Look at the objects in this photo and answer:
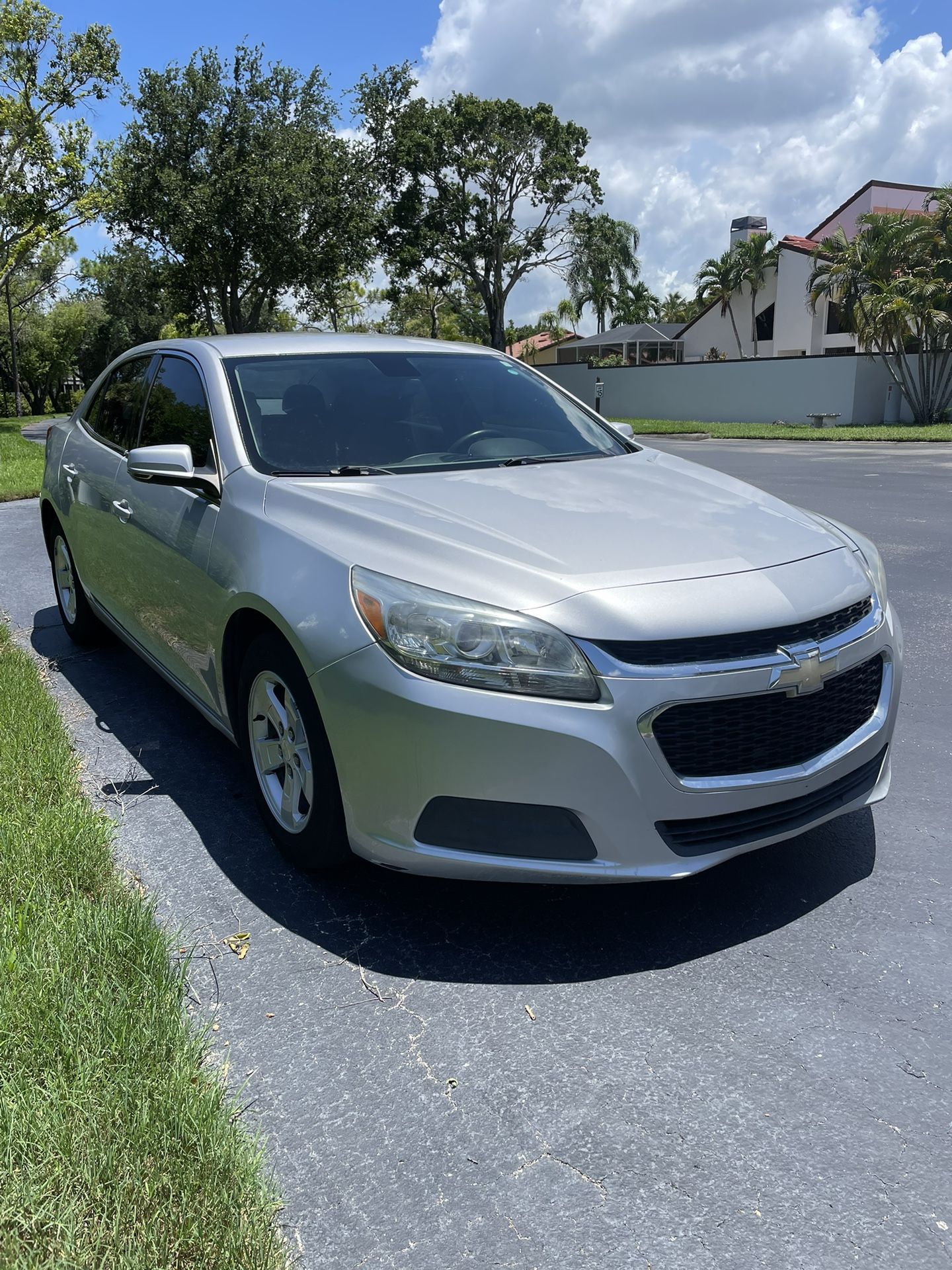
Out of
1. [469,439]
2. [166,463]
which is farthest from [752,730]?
[166,463]

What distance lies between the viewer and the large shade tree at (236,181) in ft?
94.1

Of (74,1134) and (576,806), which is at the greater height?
(576,806)

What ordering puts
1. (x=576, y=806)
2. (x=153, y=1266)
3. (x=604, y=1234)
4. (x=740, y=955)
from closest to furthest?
(x=153, y=1266)
(x=604, y=1234)
(x=576, y=806)
(x=740, y=955)

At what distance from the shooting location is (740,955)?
9.30 ft

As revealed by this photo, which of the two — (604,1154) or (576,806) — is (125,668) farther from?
(604,1154)

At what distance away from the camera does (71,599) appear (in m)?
5.96

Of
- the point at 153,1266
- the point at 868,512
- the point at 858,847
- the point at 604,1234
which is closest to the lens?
the point at 153,1266

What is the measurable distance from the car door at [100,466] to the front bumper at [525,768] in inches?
95.8

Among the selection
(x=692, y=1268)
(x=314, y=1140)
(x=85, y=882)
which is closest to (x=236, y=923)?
(x=85, y=882)

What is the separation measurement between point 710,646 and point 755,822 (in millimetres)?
531

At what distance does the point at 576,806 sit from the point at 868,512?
9.24m

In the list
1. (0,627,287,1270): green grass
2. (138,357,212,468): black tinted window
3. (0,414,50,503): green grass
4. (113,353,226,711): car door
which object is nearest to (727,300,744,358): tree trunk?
(0,414,50,503): green grass

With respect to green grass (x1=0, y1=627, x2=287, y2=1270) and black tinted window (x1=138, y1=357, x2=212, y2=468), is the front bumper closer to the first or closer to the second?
green grass (x1=0, y1=627, x2=287, y2=1270)

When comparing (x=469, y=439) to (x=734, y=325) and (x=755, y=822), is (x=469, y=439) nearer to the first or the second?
(x=755, y=822)
